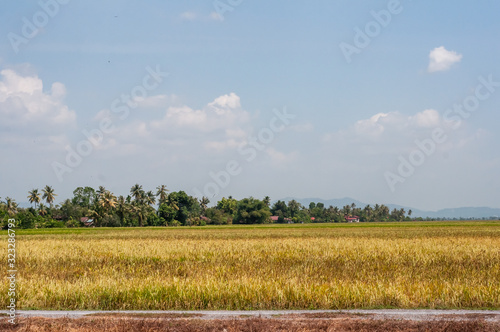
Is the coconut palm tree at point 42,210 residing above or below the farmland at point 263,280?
above

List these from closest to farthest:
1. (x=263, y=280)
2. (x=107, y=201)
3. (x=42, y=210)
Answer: (x=263, y=280) < (x=107, y=201) < (x=42, y=210)

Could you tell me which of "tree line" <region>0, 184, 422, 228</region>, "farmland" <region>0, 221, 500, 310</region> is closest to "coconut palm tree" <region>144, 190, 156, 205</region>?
"tree line" <region>0, 184, 422, 228</region>

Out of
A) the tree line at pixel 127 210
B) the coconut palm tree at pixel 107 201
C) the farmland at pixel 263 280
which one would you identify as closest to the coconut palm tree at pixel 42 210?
the tree line at pixel 127 210

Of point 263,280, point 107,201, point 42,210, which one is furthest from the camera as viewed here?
point 42,210

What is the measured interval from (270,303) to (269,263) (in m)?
9.85

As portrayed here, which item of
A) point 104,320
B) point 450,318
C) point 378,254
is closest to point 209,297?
point 104,320

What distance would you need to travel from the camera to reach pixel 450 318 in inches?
393

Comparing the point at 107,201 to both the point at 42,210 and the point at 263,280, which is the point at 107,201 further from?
the point at 263,280

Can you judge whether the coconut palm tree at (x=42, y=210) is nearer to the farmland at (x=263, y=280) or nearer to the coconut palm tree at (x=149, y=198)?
the coconut palm tree at (x=149, y=198)

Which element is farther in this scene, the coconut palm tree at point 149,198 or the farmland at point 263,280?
the coconut palm tree at point 149,198

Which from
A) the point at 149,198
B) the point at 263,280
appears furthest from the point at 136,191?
the point at 263,280

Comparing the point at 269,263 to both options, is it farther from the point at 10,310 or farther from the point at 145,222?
the point at 145,222

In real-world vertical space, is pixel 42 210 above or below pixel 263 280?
above

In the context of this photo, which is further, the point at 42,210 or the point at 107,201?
the point at 42,210
